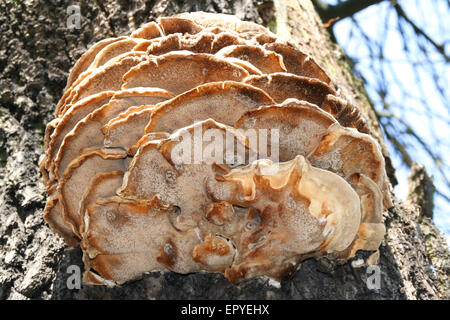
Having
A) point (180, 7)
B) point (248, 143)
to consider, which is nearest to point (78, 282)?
point (248, 143)

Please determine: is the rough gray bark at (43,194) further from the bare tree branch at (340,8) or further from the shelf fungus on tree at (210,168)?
the bare tree branch at (340,8)

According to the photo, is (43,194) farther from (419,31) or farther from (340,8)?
(419,31)

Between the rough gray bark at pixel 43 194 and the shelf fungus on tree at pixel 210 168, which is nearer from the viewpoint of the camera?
the shelf fungus on tree at pixel 210 168

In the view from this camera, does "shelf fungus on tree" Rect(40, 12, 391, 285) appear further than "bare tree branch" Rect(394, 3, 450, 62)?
No

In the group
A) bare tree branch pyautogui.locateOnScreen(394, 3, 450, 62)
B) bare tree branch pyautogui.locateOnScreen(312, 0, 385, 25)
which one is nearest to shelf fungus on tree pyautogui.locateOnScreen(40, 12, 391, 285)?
bare tree branch pyautogui.locateOnScreen(312, 0, 385, 25)

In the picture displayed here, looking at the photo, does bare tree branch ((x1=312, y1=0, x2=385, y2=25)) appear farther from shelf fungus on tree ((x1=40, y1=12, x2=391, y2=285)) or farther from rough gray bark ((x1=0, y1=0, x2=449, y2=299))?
shelf fungus on tree ((x1=40, y1=12, x2=391, y2=285))

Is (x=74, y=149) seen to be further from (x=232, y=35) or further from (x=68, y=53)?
(x=68, y=53)

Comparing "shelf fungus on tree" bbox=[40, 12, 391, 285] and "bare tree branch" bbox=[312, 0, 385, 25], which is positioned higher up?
"shelf fungus on tree" bbox=[40, 12, 391, 285]

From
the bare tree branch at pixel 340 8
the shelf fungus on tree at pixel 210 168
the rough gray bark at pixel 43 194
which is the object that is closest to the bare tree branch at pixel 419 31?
the bare tree branch at pixel 340 8
